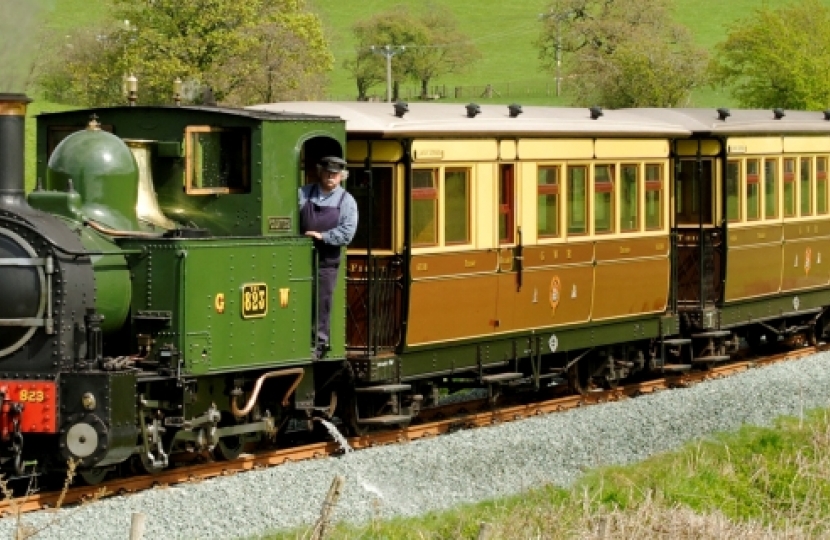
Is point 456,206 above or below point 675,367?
above

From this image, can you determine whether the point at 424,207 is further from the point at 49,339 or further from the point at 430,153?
the point at 49,339

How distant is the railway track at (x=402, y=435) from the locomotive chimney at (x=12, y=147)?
80.4 inches

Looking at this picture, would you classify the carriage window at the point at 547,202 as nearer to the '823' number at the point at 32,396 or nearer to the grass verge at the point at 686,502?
the grass verge at the point at 686,502

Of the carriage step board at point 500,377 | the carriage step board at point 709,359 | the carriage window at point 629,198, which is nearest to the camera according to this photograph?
the carriage step board at point 500,377

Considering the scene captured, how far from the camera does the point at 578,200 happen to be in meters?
17.0

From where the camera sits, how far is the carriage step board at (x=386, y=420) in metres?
14.4

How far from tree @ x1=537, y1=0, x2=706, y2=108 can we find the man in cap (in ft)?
117

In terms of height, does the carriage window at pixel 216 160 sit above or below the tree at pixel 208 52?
below

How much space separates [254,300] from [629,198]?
6.52 metres

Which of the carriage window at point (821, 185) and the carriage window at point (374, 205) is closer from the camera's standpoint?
the carriage window at point (374, 205)

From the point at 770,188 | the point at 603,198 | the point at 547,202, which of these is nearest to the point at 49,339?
the point at 547,202

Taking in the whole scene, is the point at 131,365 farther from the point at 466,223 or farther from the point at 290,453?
the point at 466,223

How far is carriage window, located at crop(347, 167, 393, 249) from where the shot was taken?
561 inches

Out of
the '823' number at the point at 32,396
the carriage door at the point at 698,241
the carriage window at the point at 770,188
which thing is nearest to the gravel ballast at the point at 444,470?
the '823' number at the point at 32,396
